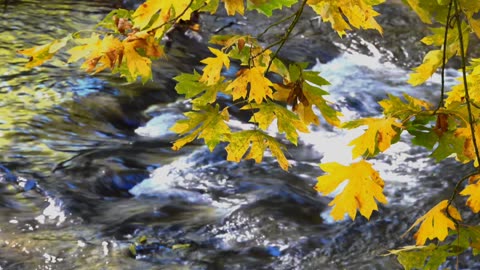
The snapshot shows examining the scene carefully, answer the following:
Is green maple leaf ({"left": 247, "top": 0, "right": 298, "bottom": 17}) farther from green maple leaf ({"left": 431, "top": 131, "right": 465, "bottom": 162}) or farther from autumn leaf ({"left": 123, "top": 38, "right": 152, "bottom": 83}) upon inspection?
green maple leaf ({"left": 431, "top": 131, "right": 465, "bottom": 162})

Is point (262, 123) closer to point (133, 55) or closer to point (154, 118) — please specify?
point (133, 55)

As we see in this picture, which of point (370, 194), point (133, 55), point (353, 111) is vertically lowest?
point (353, 111)

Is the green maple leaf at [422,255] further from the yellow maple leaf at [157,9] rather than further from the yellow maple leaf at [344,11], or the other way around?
the yellow maple leaf at [157,9]

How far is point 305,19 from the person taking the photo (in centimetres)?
945

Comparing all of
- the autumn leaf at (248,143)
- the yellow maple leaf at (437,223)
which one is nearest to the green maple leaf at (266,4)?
the autumn leaf at (248,143)

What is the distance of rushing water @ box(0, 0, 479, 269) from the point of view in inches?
162

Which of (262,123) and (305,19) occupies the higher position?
(262,123)

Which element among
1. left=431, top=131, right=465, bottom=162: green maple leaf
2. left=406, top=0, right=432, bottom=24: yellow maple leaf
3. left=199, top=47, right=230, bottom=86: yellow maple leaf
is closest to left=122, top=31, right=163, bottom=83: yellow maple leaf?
left=199, top=47, right=230, bottom=86: yellow maple leaf

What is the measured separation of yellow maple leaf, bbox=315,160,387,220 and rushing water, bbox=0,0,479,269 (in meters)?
2.54

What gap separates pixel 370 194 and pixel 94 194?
11.4 ft

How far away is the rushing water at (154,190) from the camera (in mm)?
4113

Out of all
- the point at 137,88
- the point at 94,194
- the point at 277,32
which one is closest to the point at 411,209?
the point at 94,194

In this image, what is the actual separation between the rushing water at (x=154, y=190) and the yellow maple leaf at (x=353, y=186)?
254 centimetres

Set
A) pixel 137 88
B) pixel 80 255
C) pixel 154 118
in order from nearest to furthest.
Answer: pixel 80 255 < pixel 154 118 < pixel 137 88
